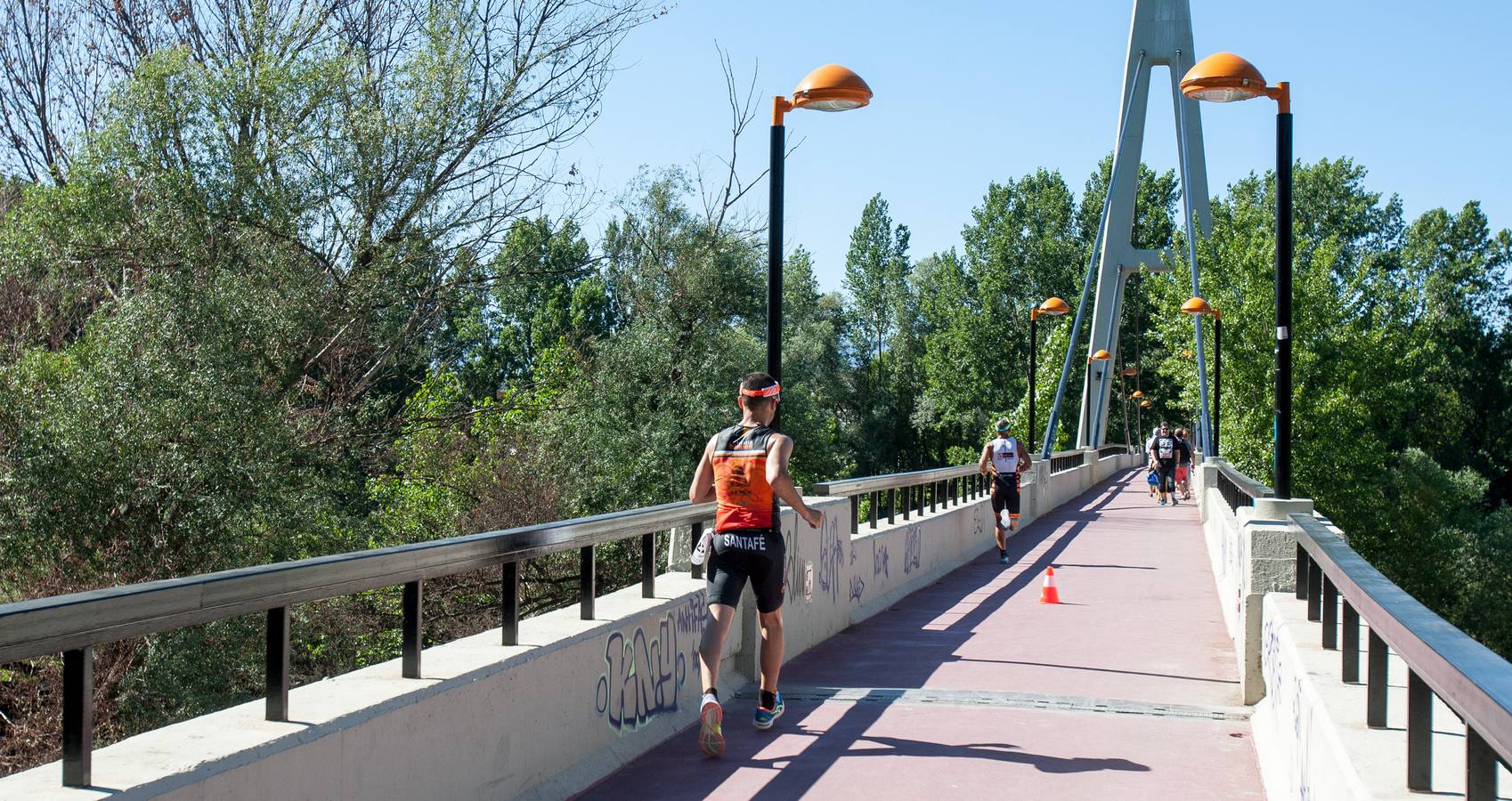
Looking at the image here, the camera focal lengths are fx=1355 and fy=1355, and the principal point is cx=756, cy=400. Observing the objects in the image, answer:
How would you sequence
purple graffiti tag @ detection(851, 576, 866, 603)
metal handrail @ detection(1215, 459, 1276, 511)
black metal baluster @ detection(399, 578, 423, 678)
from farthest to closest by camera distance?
metal handrail @ detection(1215, 459, 1276, 511), purple graffiti tag @ detection(851, 576, 866, 603), black metal baluster @ detection(399, 578, 423, 678)

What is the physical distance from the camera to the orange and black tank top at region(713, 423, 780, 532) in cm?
666

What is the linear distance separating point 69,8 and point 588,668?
19347mm

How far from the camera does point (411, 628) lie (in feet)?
15.5

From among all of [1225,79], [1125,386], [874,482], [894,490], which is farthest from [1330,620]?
[1125,386]

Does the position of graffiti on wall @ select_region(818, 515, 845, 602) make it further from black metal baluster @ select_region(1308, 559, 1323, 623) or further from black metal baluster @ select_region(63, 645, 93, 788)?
black metal baluster @ select_region(63, 645, 93, 788)

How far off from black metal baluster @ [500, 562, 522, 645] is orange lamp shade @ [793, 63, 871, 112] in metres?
5.27

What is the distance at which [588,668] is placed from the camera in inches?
238

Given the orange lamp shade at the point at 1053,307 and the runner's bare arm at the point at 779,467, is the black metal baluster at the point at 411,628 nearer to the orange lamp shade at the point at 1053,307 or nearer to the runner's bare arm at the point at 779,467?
the runner's bare arm at the point at 779,467

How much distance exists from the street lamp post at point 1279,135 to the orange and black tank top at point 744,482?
5.09 metres

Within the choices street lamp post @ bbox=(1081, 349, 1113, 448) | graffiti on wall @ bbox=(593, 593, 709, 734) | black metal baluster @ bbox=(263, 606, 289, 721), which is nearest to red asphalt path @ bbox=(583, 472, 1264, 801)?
graffiti on wall @ bbox=(593, 593, 709, 734)

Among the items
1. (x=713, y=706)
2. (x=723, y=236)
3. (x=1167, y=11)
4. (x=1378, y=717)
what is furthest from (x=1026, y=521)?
(x=1167, y=11)

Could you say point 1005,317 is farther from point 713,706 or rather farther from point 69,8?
point 713,706

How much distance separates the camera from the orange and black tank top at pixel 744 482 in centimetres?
666

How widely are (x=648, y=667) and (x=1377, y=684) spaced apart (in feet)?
11.8
